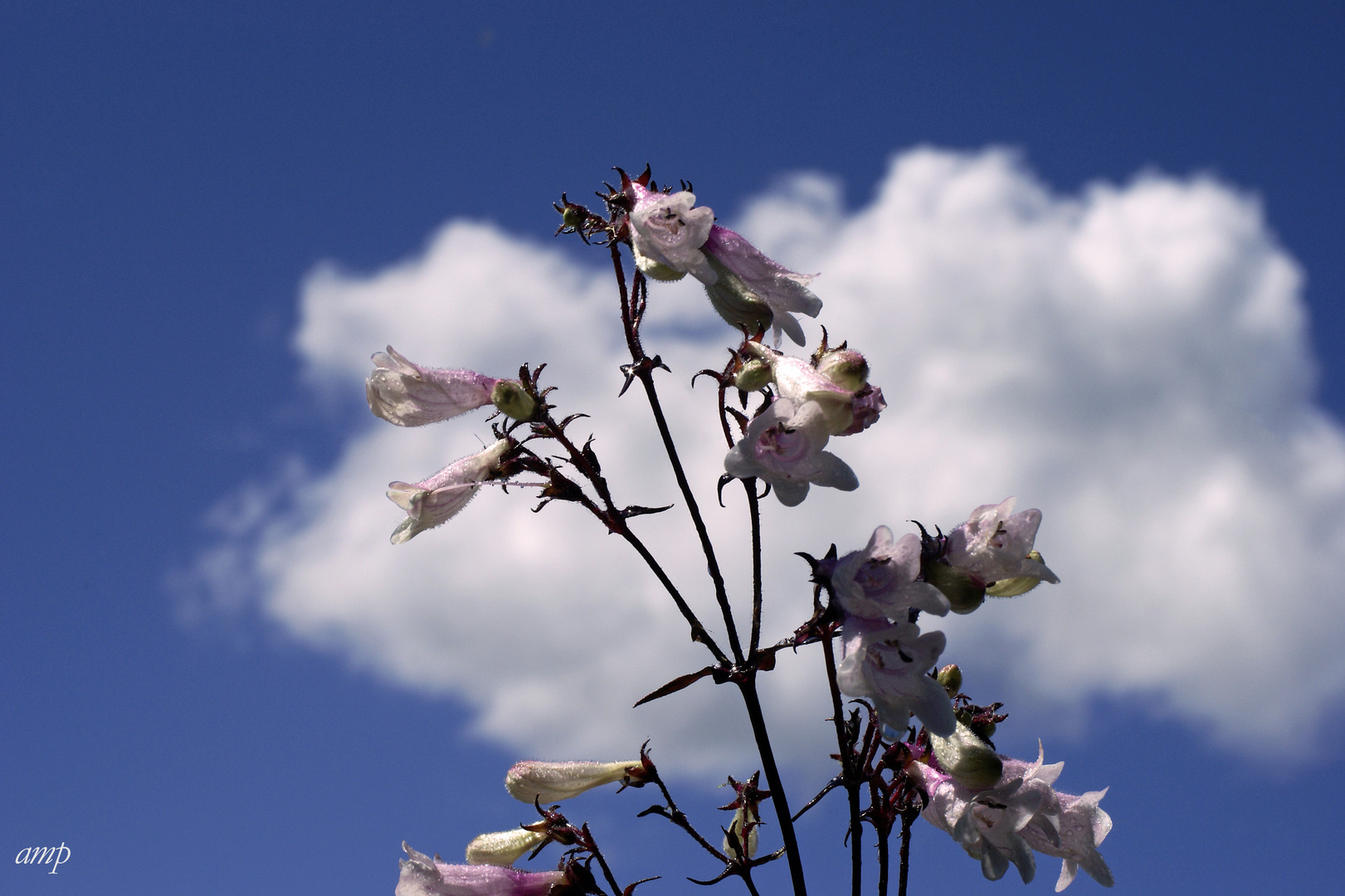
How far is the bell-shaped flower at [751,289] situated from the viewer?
3504mm

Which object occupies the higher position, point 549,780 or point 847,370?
point 847,370

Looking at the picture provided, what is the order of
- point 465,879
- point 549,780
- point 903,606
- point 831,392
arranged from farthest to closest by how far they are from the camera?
point 549,780 < point 465,879 < point 831,392 < point 903,606

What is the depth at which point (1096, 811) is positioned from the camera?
386 centimetres

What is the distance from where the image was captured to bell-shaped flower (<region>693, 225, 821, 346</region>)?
350 cm

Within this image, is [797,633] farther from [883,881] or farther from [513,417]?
[513,417]

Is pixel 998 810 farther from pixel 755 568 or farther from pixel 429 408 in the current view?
pixel 429 408

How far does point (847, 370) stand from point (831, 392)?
0.45 feet

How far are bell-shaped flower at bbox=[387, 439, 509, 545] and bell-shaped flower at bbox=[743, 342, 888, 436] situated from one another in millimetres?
1008

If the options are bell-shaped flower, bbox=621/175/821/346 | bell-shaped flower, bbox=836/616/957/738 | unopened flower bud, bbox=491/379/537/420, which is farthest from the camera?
unopened flower bud, bbox=491/379/537/420

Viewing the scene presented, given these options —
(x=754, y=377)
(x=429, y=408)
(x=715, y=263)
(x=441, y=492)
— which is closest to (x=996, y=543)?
(x=754, y=377)

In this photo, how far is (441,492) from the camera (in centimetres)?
374

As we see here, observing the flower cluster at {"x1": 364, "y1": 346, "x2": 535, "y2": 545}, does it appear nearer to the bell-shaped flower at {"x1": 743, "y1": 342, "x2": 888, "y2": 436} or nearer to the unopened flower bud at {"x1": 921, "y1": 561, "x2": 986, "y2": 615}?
the bell-shaped flower at {"x1": 743, "y1": 342, "x2": 888, "y2": 436}

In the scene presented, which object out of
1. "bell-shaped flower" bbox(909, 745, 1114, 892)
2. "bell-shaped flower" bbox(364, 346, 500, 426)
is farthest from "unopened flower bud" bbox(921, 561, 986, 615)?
"bell-shaped flower" bbox(364, 346, 500, 426)

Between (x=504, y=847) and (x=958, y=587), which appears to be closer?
(x=958, y=587)
